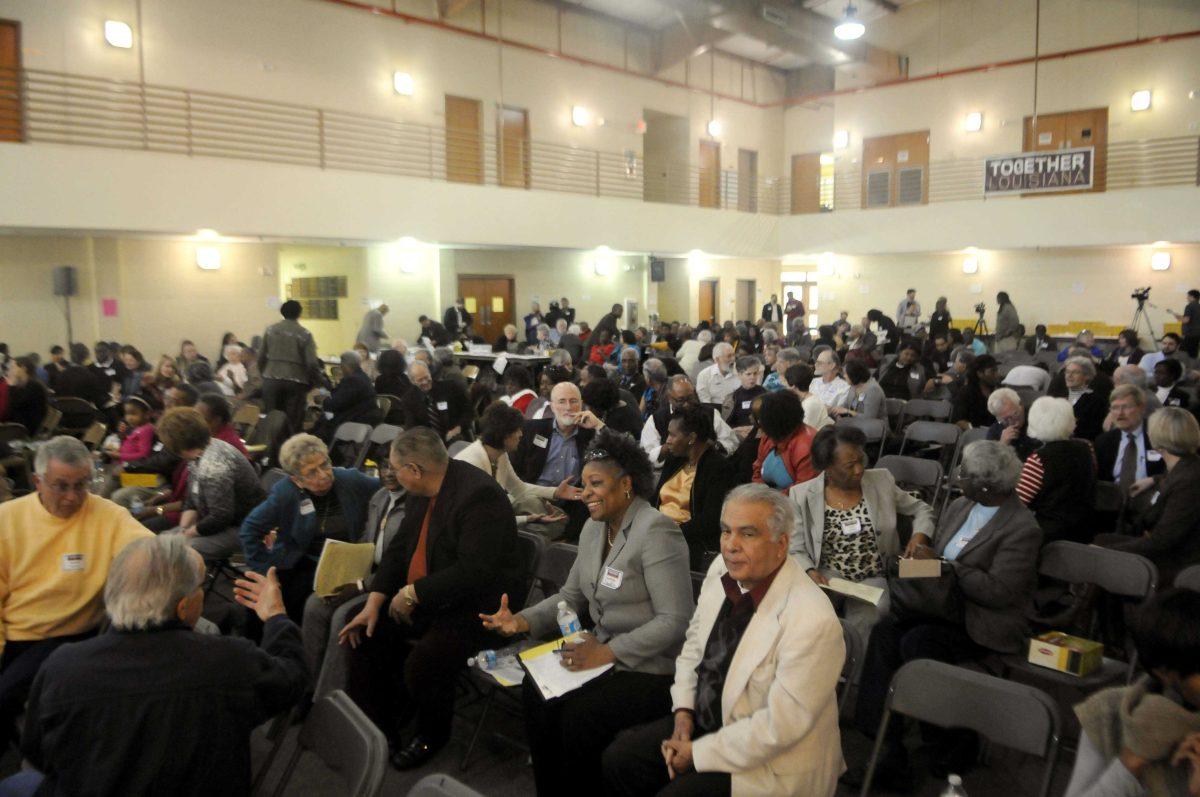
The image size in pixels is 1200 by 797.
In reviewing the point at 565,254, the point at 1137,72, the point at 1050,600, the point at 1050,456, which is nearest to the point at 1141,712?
the point at 1050,600

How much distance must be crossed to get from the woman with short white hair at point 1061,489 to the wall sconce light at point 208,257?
12672 millimetres

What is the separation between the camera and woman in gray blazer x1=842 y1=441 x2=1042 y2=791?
3.10 metres

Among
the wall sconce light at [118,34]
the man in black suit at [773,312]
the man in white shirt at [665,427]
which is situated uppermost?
the wall sconce light at [118,34]

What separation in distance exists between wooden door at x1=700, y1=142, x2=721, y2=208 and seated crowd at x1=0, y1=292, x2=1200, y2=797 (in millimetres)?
14875

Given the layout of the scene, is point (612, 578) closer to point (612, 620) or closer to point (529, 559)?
point (612, 620)

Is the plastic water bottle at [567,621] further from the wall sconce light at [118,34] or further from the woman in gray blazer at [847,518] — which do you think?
the wall sconce light at [118,34]

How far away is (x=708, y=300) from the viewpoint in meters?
20.9

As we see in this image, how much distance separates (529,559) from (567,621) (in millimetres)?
630

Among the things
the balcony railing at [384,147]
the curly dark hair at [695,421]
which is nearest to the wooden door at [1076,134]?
the balcony railing at [384,147]

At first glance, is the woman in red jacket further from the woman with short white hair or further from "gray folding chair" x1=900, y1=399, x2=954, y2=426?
"gray folding chair" x1=900, y1=399, x2=954, y2=426

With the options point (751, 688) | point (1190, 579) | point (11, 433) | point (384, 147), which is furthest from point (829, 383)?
point (384, 147)

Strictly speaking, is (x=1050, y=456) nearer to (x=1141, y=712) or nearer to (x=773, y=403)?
(x=773, y=403)

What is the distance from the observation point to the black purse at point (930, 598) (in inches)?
123

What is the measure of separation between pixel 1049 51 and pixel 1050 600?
17.3 metres
